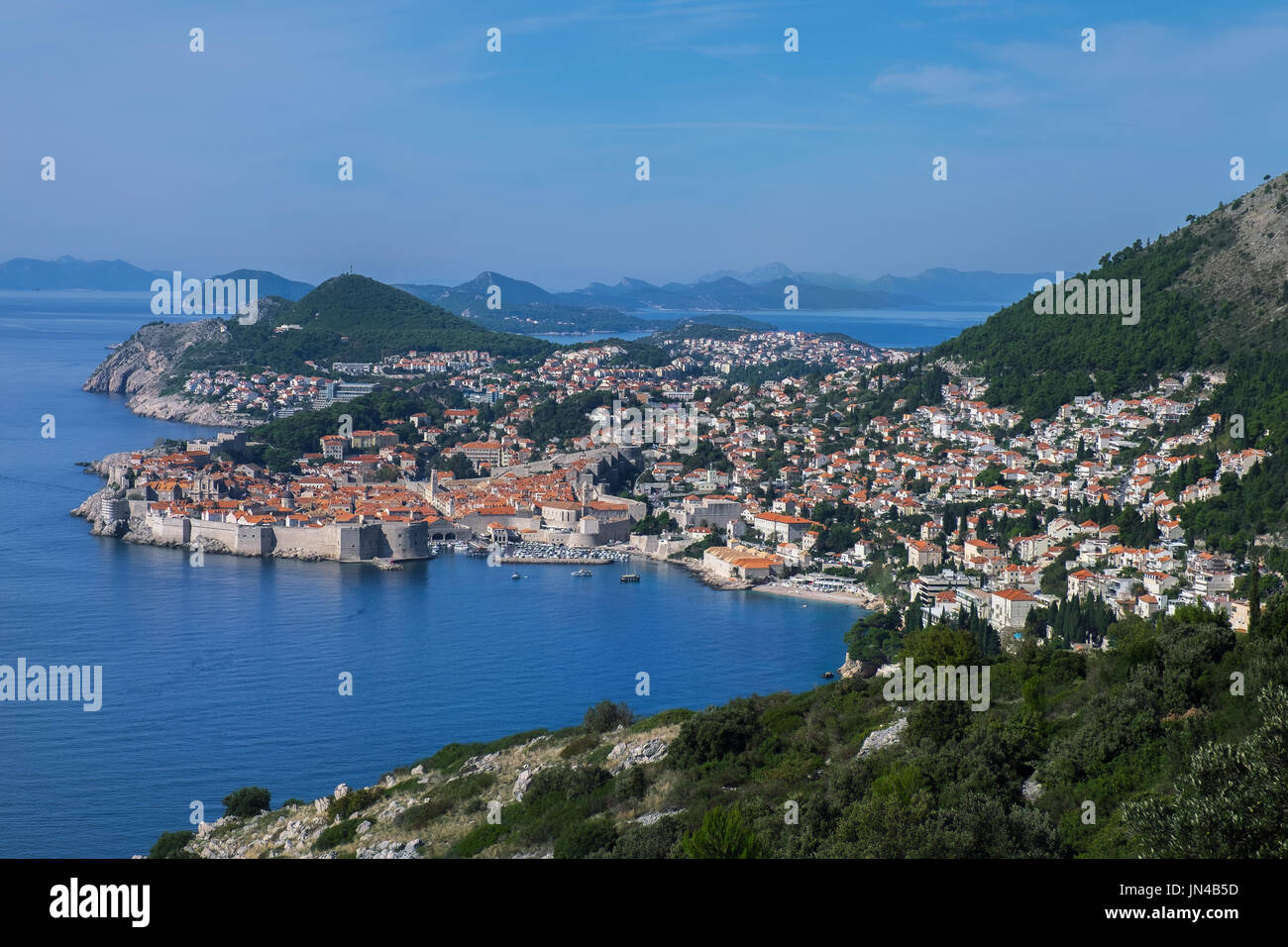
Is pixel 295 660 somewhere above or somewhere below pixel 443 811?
below

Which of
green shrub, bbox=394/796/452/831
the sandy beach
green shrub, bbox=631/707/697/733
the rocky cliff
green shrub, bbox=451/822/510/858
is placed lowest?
the sandy beach

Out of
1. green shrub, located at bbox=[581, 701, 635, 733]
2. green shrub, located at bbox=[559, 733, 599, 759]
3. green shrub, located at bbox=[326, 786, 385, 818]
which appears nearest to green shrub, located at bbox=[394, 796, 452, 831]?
green shrub, located at bbox=[326, 786, 385, 818]

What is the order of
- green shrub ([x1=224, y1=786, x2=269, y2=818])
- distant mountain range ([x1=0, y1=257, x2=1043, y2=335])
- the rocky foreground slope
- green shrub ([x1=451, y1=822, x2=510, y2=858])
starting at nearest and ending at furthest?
green shrub ([x1=451, y1=822, x2=510, y2=858]) → the rocky foreground slope → green shrub ([x1=224, y1=786, x2=269, y2=818]) → distant mountain range ([x1=0, y1=257, x2=1043, y2=335])

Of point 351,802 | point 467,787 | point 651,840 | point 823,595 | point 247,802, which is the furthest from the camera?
point 823,595

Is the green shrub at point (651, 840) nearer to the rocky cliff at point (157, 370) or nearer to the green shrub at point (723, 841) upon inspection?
the green shrub at point (723, 841)

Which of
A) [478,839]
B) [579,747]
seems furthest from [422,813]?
[579,747]

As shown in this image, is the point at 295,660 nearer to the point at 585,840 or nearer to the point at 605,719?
the point at 605,719

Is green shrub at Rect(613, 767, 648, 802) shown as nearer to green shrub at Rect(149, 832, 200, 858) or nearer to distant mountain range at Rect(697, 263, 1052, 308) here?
green shrub at Rect(149, 832, 200, 858)
